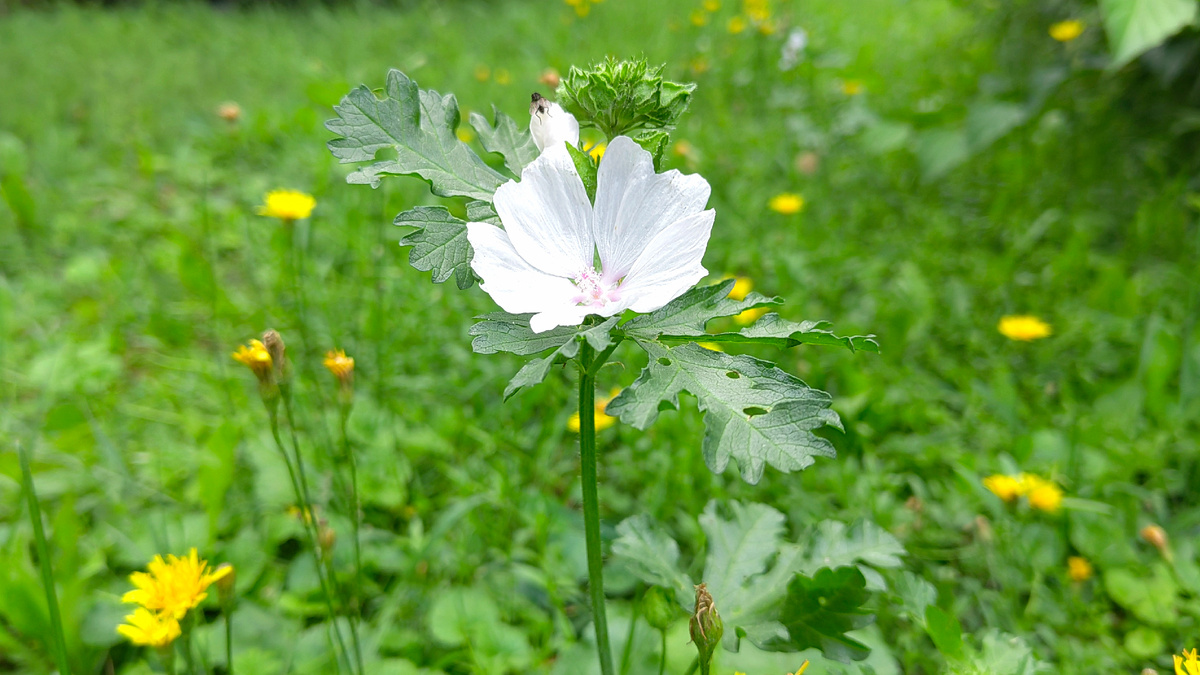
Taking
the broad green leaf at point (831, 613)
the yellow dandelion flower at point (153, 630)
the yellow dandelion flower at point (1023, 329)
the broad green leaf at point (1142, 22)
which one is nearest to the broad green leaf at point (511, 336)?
the broad green leaf at point (831, 613)

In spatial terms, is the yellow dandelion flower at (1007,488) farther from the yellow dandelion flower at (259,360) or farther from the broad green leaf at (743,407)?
the yellow dandelion flower at (259,360)

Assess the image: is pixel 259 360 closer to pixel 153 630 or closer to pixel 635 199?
pixel 153 630

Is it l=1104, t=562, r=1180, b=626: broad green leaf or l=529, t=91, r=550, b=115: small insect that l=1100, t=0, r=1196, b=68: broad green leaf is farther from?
l=529, t=91, r=550, b=115: small insect

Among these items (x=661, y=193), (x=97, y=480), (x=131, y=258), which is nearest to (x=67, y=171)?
(x=131, y=258)

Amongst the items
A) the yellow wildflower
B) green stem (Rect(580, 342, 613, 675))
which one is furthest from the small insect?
the yellow wildflower

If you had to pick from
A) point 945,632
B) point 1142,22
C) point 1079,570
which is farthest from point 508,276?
point 1142,22

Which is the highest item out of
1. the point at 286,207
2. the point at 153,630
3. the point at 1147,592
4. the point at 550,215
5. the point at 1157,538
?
the point at 550,215

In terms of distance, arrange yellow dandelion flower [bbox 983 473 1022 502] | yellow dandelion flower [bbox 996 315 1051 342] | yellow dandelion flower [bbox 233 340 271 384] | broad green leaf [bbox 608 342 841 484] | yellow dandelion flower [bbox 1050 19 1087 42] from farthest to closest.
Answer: yellow dandelion flower [bbox 1050 19 1087 42] < yellow dandelion flower [bbox 996 315 1051 342] < yellow dandelion flower [bbox 983 473 1022 502] < yellow dandelion flower [bbox 233 340 271 384] < broad green leaf [bbox 608 342 841 484]

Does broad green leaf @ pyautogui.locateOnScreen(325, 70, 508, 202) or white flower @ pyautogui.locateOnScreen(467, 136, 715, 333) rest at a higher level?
broad green leaf @ pyautogui.locateOnScreen(325, 70, 508, 202)
